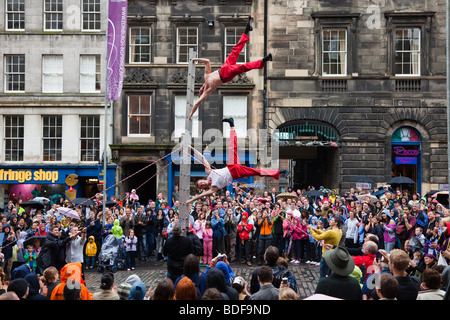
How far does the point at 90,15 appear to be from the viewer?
89.5 ft

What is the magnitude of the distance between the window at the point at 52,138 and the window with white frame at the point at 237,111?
9549 mm

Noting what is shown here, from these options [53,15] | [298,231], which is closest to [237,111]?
[298,231]

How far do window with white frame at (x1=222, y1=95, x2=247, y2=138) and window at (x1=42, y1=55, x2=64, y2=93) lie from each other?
9744mm

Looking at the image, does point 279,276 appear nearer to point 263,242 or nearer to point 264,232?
point 264,232

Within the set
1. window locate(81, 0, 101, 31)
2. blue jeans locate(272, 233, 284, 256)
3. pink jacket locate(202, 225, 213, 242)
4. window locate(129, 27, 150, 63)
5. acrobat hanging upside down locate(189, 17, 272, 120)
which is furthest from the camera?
window locate(81, 0, 101, 31)

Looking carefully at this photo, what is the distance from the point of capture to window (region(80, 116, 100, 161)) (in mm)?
27141

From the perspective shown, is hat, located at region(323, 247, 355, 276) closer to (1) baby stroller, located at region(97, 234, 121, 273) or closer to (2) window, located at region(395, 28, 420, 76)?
(1) baby stroller, located at region(97, 234, 121, 273)

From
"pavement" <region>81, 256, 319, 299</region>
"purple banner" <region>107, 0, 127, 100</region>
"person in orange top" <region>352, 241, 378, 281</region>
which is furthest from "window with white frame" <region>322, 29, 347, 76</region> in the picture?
"person in orange top" <region>352, 241, 378, 281</region>

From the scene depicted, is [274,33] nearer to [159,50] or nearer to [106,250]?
[159,50]

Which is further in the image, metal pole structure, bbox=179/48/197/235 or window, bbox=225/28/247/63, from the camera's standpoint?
window, bbox=225/28/247/63

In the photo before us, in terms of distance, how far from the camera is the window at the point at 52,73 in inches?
1082

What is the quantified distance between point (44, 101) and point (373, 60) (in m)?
18.5

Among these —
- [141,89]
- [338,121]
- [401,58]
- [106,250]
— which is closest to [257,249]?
[106,250]

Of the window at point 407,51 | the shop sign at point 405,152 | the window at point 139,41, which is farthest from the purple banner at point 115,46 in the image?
the shop sign at point 405,152
